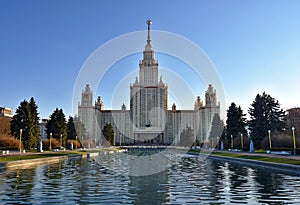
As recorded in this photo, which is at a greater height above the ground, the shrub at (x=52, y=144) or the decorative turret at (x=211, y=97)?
the decorative turret at (x=211, y=97)

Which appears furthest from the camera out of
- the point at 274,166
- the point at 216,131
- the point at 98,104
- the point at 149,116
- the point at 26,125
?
the point at 98,104

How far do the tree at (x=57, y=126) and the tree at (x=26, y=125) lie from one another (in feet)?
32.4

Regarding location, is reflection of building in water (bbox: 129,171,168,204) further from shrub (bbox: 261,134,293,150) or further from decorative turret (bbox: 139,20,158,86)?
decorative turret (bbox: 139,20,158,86)

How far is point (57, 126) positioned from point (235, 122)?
1332 inches

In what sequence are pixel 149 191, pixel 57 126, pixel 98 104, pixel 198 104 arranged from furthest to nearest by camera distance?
pixel 98 104, pixel 198 104, pixel 57 126, pixel 149 191

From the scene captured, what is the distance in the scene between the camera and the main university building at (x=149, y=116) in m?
140

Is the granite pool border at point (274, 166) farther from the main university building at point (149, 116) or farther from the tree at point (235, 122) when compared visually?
the main university building at point (149, 116)

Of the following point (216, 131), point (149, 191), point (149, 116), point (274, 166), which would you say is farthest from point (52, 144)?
point (149, 116)

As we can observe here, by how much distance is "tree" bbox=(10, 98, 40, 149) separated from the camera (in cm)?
4562

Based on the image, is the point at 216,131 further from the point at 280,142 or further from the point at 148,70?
the point at 148,70

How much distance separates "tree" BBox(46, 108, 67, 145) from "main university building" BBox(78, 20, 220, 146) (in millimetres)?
76552

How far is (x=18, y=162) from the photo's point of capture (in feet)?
73.2

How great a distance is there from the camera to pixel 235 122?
58.2 meters

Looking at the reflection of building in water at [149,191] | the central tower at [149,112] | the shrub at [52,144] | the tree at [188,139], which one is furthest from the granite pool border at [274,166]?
the central tower at [149,112]
